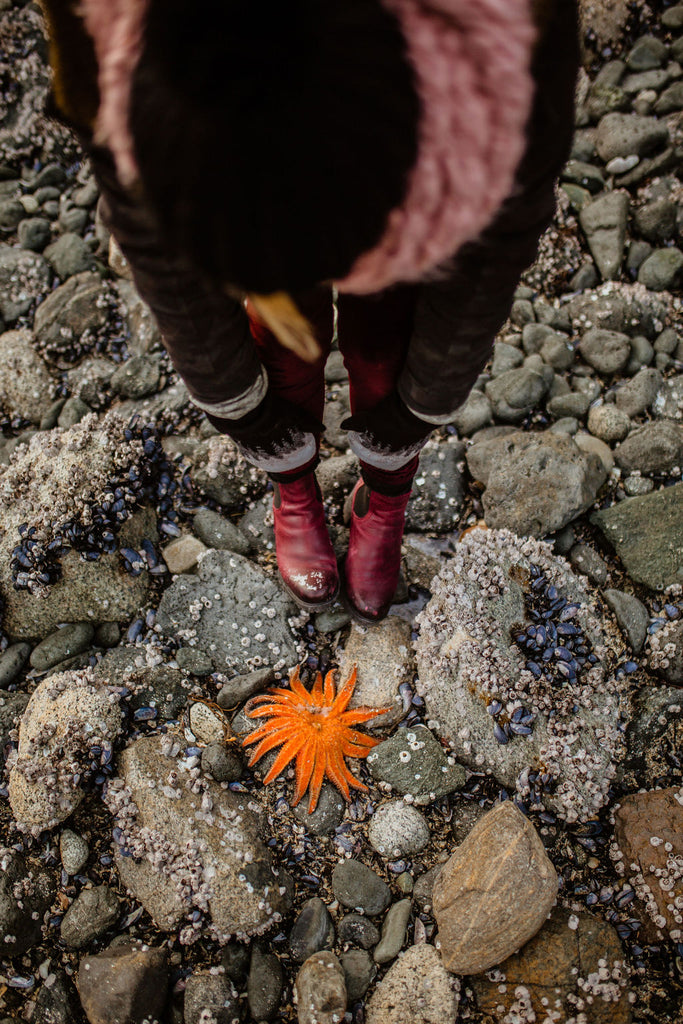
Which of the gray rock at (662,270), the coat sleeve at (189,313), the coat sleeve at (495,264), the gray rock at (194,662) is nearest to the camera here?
the coat sleeve at (495,264)

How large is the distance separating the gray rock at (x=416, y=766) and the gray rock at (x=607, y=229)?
357 centimetres

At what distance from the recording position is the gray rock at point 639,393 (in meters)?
3.88

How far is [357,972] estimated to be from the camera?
274 cm

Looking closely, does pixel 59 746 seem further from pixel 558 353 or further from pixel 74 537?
pixel 558 353

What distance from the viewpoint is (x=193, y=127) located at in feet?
3.86

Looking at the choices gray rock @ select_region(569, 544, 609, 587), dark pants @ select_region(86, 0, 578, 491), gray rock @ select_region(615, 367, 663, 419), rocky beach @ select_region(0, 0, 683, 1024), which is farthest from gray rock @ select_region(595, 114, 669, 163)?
dark pants @ select_region(86, 0, 578, 491)

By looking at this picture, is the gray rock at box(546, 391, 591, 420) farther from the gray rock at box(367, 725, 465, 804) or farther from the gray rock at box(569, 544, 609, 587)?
the gray rock at box(367, 725, 465, 804)

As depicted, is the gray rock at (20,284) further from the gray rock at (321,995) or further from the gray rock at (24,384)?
the gray rock at (321,995)

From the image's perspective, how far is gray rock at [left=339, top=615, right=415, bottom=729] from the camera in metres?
3.19

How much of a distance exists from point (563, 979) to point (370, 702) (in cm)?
143

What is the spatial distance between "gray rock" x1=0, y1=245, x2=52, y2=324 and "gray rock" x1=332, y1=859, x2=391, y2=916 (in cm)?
444

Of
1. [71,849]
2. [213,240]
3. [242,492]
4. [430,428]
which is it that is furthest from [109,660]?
[213,240]

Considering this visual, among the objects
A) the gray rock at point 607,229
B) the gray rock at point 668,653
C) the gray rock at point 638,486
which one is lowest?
the gray rock at point 668,653

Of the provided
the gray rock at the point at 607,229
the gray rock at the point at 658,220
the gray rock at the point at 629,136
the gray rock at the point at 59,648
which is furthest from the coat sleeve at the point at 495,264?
the gray rock at the point at 629,136
